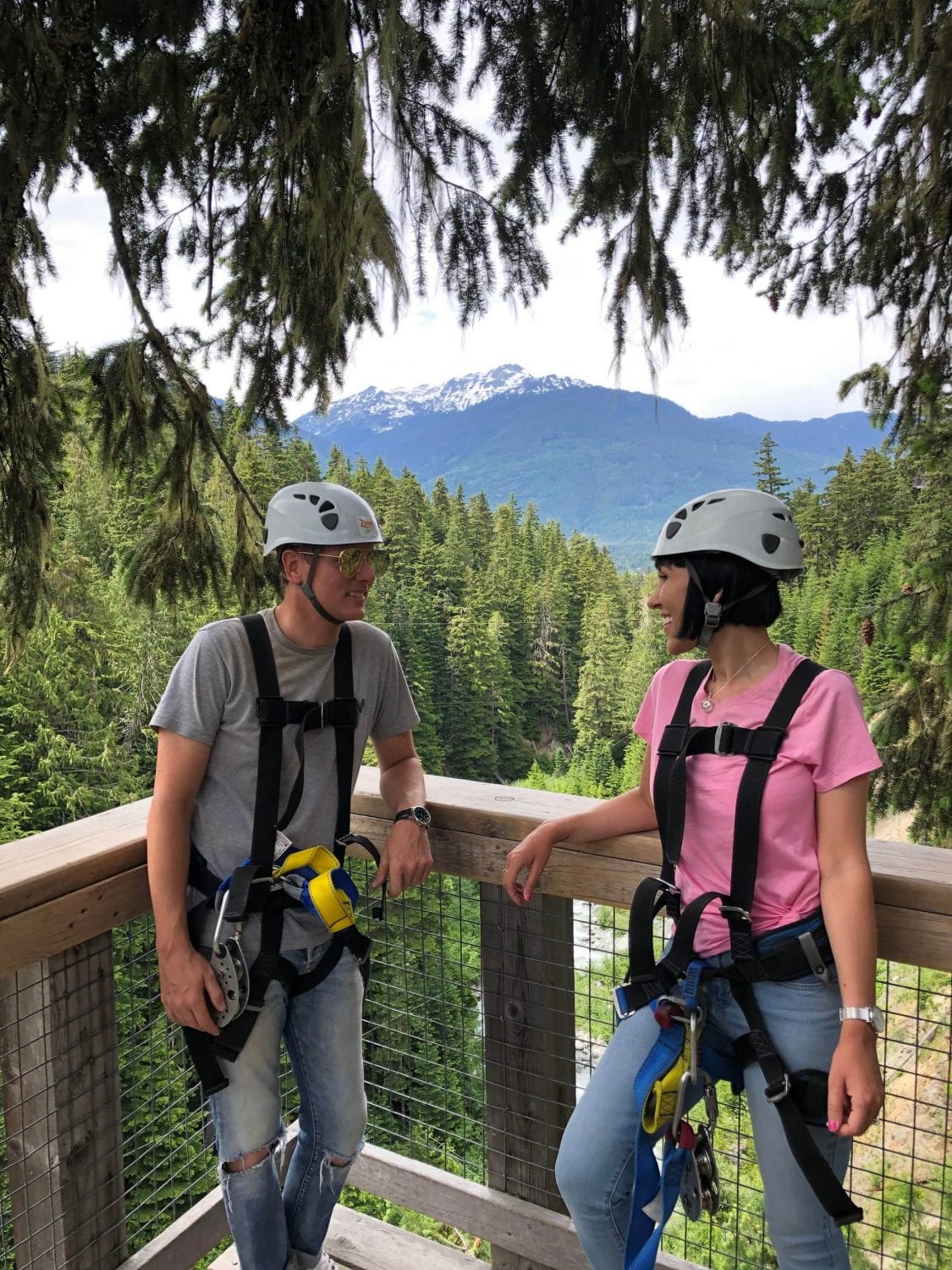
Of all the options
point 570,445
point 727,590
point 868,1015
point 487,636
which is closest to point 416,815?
point 727,590

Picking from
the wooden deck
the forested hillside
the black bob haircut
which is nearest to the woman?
the black bob haircut

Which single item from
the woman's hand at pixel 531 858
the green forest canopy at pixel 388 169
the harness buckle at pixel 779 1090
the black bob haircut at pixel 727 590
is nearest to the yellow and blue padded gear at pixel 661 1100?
the harness buckle at pixel 779 1090

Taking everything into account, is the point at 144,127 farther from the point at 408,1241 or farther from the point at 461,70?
the point at 408,1241

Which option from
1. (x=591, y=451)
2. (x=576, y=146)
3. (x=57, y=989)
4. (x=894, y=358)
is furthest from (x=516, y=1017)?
(x=591, y=451)

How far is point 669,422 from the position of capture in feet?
420

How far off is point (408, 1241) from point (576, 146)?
2669mm

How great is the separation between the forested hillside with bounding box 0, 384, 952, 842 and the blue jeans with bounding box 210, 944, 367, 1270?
201 cm

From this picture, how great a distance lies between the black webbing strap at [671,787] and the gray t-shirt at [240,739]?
55 cm

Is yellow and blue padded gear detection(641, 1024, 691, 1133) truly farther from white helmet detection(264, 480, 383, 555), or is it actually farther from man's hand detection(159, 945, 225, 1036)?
white helmet detection(264, 480, 383, 555)

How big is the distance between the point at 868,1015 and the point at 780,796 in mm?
285

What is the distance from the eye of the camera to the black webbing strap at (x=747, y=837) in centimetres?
123

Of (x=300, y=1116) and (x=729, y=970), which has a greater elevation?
(x=729, y=970)

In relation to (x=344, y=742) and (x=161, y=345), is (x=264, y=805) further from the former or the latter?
(x=161, y=345)

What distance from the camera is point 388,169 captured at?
2250mm
